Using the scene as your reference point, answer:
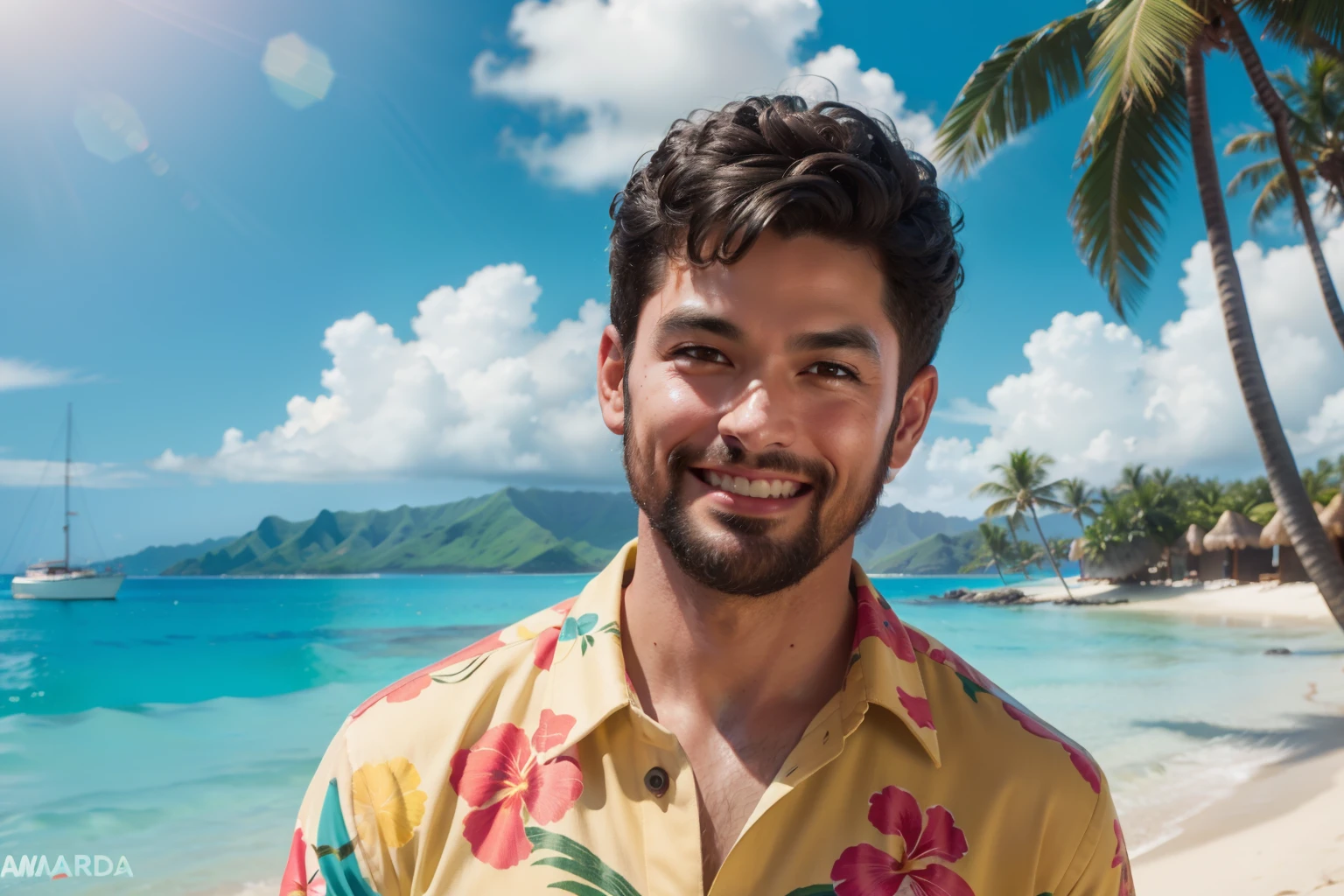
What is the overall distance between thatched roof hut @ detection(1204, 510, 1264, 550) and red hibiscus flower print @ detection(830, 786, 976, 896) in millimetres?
42648

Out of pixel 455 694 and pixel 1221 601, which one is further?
pixel 1221 601

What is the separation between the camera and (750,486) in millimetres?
1711

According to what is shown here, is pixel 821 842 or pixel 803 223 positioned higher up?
pixel 803 223

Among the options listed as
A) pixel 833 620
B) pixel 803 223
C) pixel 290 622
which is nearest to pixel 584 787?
pixel 833 620

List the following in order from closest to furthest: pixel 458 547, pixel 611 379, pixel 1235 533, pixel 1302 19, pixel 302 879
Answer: pixel 302 879 < pixel 611 379 < pixel 1302 19 < pixel 1235 533 < pixel 458 547

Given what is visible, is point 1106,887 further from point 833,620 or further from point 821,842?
point 833,620

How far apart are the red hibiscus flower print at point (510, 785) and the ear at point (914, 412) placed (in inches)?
40.1

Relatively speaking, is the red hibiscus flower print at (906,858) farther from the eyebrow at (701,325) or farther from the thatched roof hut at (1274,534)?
the thatched roof hut at (1274,534)

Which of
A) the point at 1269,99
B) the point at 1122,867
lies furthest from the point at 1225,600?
the point at 1122,867

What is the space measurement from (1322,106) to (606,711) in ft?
84.0

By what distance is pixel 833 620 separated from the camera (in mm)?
1914

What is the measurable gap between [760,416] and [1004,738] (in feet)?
2.59

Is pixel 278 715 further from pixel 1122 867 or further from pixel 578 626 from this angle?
pixel 1122 867

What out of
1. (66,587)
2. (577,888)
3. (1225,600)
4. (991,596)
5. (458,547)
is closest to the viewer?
(577,888)
